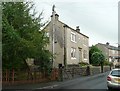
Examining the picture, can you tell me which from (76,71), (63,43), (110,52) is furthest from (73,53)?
(110,52)

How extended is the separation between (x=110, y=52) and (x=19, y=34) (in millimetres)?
73832

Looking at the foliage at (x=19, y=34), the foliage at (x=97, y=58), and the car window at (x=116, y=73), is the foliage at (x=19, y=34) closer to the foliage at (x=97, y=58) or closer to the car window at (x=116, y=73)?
the car window at (x=116, y=73)

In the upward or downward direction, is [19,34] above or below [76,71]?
above

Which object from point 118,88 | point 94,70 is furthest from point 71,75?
point 118,88

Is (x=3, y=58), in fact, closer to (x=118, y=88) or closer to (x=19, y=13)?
(x=19, y=13)

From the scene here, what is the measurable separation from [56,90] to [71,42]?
28.7m

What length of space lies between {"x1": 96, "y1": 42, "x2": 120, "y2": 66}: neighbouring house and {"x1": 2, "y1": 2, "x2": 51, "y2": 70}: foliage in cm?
6768

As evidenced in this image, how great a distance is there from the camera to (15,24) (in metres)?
23.8

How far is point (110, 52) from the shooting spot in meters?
94.4

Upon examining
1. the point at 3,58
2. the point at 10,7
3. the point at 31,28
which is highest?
the point at 10,7

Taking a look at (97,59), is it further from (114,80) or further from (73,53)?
(114,80)

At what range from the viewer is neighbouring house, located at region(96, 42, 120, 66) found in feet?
301

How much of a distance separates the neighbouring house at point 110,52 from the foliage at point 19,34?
67.7 m

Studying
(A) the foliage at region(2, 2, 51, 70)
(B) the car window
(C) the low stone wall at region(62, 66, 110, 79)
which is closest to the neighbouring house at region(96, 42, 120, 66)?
(C) the low stone wall at region(62, 66, 110, 79)
